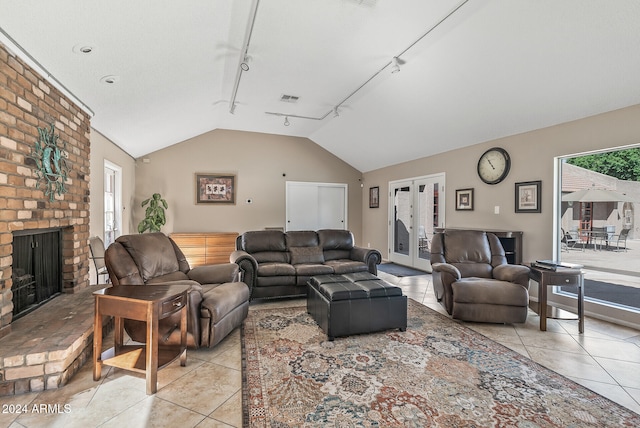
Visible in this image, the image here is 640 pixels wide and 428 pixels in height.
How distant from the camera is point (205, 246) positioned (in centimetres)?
621

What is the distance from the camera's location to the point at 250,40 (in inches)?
125

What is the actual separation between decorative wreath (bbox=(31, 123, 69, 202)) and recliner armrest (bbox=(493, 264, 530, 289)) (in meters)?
4.57

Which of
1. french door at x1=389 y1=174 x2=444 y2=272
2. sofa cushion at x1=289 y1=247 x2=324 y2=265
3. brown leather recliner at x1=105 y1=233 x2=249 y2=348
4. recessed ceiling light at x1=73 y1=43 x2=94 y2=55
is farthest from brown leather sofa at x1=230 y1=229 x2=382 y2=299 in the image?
recessed ceiling light at x1=73 y1=43 x2=94 y2=55

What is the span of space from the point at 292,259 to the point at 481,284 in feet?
7.94

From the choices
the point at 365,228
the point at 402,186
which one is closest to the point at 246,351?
the point at 402,186

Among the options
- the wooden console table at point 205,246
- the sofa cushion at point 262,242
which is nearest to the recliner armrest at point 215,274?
the sofa cushion at point 262,242

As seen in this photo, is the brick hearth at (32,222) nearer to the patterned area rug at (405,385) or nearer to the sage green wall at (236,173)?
the patterned area rug at (405,385)

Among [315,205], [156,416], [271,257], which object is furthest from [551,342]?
[315,205]

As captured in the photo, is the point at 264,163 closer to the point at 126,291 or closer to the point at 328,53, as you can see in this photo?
the point at 328,53

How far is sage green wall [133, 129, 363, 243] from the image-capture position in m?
6.55

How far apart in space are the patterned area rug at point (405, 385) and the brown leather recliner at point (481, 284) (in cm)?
37

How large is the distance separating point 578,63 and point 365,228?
5573 mm

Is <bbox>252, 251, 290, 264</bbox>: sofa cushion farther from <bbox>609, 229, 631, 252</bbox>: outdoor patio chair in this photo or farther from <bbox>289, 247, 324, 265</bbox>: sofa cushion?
<bbox>609, 229, 631, 252</bbox>: outdoor patio chair

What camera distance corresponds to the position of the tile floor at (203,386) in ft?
5.79
